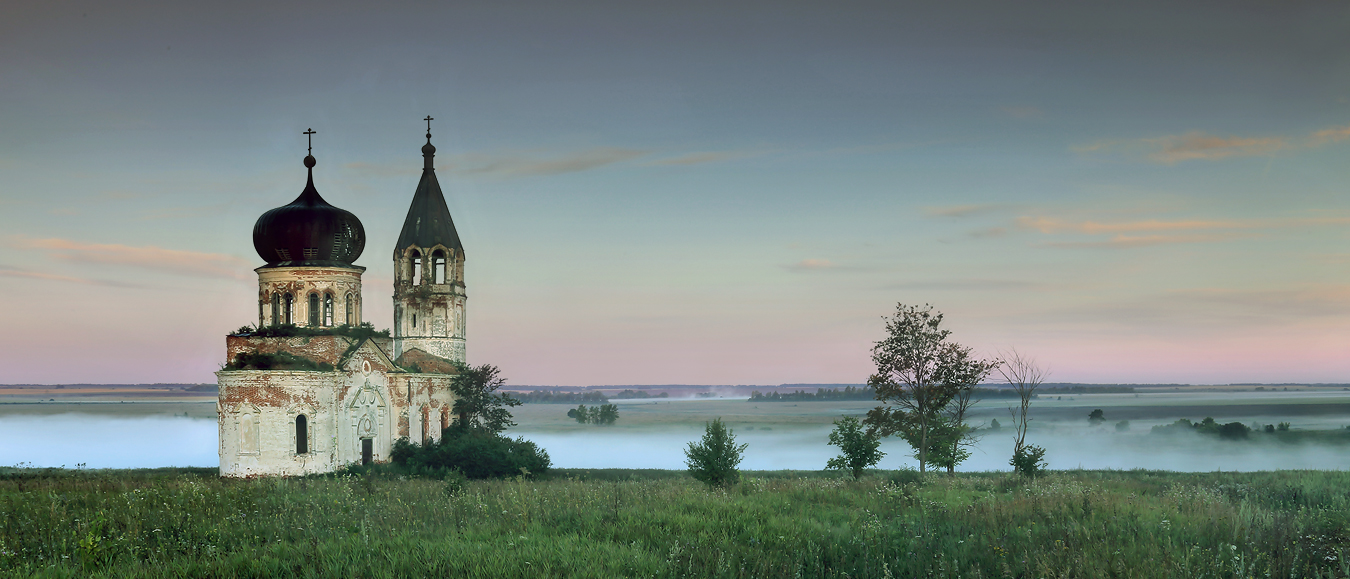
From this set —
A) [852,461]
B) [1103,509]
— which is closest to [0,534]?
[1103,509]

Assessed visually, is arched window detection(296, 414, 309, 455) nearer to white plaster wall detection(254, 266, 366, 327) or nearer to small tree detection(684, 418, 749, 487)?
white plaster wall detection(254, 266, 366, 327)

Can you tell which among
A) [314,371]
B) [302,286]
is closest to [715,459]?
Result: [314,371]

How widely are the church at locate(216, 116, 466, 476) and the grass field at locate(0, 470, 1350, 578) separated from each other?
1984 cm

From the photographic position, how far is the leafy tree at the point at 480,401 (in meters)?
44.8

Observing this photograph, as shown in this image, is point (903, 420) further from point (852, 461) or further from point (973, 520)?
point (973, 520)

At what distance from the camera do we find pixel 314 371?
35.7m

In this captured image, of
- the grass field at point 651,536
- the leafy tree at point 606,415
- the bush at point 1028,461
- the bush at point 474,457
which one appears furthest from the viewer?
the leafy tree at point 606,415

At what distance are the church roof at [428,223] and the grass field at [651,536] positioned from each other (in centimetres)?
3301

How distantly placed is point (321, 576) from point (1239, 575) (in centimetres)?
1005

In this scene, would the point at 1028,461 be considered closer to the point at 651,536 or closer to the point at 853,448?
the point at 853,448

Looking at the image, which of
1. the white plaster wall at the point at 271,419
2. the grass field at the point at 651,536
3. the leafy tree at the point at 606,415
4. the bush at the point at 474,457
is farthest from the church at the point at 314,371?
the leafy tree at the point at 606,415

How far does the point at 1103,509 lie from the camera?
14.1 metres

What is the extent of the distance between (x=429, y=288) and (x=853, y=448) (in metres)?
29.8

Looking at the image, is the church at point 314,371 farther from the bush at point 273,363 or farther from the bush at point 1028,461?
the bush at point 1028,461
